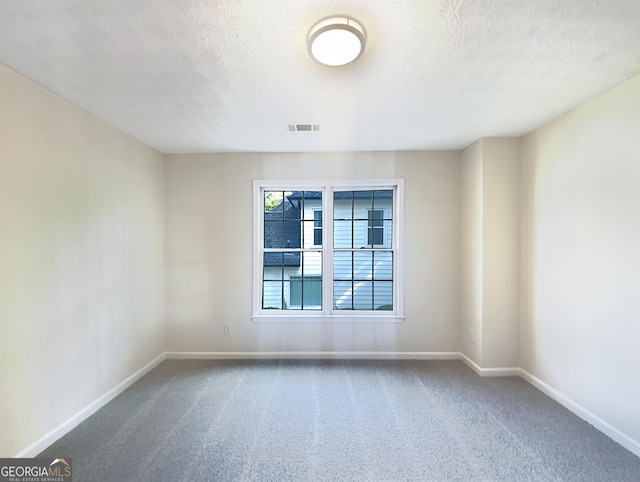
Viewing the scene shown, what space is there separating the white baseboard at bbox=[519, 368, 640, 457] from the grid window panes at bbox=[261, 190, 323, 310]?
91.8 inches

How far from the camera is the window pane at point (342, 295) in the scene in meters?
3.65

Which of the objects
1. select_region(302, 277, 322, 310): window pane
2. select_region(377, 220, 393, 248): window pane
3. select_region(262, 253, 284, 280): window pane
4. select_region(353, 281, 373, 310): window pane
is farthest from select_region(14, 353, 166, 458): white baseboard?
select_region(377, 220, 393, 248): window pane

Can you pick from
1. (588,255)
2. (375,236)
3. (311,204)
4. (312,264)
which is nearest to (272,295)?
(312,264)

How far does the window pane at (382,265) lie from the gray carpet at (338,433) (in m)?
1.13

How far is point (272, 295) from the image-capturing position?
368 cm

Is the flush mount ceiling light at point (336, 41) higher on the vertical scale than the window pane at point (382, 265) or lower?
higher

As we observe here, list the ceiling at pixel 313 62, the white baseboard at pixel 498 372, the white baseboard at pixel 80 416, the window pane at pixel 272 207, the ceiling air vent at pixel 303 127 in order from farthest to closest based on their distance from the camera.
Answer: the window pane at pixel 272 207 → the white baseboard at pixel 498 372 → the ceiling air vent at pixel 303 127 → the white baseboard at pixel 80 416 → the ceiling at pixel 313 62

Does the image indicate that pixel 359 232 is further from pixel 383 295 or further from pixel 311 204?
pixel 383 295

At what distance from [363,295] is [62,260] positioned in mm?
2921

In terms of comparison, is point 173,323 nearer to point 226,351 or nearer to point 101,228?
point 226,351

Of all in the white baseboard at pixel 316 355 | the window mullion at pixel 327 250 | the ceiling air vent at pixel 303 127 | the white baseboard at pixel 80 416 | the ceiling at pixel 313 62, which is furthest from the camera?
the window mullion at pixel 327 250

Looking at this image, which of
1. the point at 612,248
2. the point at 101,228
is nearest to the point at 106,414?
the point at 101,228

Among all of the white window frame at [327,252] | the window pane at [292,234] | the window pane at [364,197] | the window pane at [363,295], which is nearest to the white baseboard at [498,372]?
the white window frame at [327,252]

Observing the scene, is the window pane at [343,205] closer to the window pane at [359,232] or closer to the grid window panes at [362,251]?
the grid window panes at [362,251]
